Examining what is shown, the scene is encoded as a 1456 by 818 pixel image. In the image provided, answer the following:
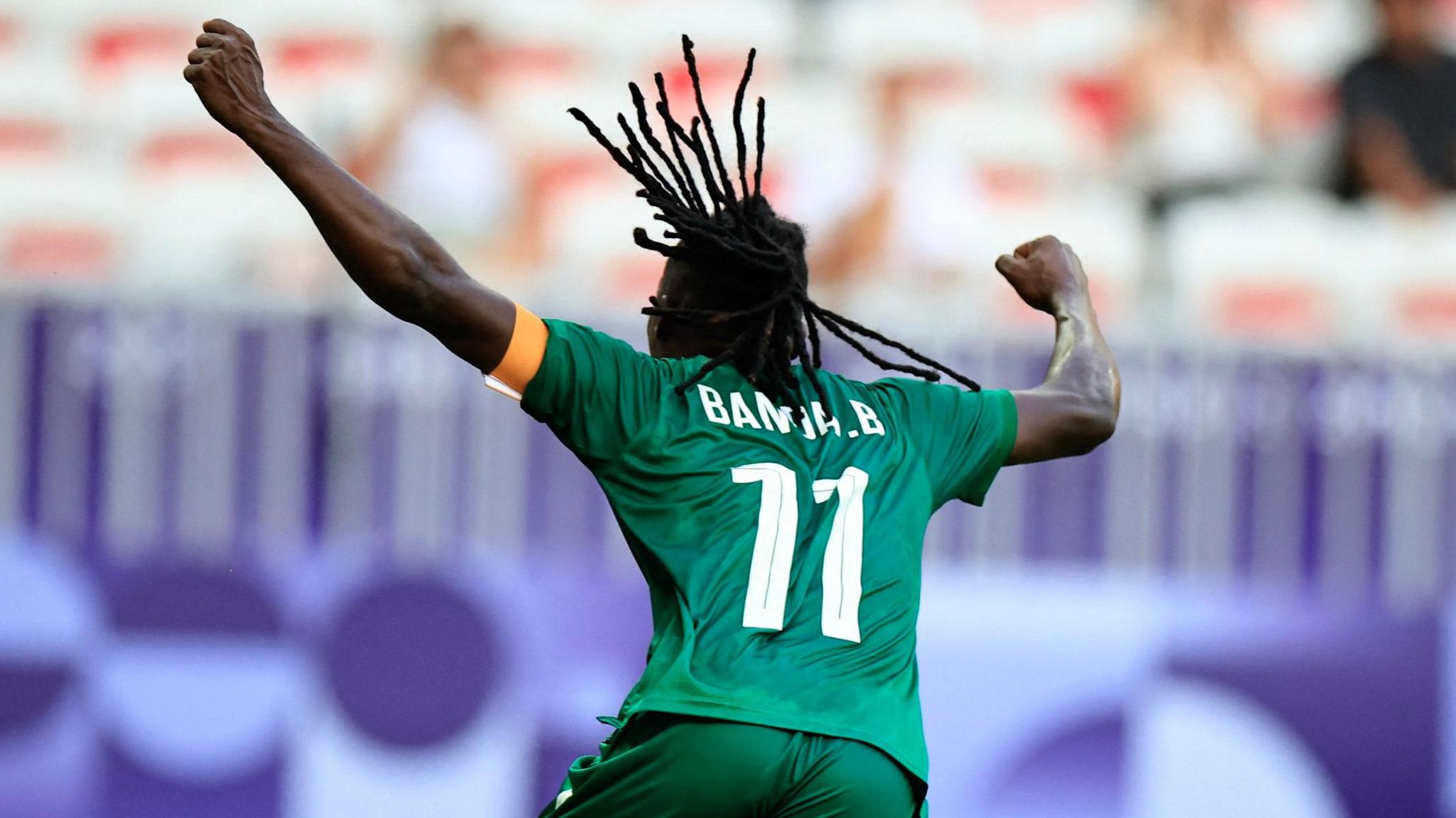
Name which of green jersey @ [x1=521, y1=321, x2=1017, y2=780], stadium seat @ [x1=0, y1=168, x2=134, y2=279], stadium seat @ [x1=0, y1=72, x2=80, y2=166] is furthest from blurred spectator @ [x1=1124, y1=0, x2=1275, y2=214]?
green jersey @ [x1=521, y1=321, x2=1017, y2=780]

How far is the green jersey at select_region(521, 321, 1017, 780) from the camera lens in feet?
11.0

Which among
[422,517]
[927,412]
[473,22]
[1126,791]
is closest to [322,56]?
[473,22]

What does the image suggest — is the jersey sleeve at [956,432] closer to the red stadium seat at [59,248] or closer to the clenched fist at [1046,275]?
the clenched fist at [1046,275]

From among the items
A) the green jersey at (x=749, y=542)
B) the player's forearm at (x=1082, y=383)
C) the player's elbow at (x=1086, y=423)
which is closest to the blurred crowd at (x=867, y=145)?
the player's forearm at (x=1082, y=383)

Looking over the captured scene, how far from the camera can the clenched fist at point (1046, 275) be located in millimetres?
4453

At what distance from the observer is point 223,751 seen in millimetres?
6707

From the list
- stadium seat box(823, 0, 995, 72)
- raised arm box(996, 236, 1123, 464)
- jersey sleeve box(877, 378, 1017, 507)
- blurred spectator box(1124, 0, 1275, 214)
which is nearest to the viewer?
jersey sleeve box(877, 378, 1017, 507)

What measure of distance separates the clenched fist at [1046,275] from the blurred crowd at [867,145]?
2.94m

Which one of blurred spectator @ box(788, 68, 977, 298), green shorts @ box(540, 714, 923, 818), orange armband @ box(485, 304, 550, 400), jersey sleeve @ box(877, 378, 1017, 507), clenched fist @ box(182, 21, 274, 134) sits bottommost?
green shorts @ box(540, 714, 923, 818)

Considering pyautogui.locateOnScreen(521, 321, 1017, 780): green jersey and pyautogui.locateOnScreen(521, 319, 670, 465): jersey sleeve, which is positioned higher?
pyautogui.locateOnScreen(521, 319, 670, 465): jersey sleeve

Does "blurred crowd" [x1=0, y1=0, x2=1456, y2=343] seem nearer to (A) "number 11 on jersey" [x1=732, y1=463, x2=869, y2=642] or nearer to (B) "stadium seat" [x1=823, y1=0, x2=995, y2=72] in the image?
(B) "stadium seat" [x1=823, y1=0, x2=995, y2=72]

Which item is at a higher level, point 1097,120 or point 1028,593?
point 1097,120

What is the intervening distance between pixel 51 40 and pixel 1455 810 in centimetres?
663

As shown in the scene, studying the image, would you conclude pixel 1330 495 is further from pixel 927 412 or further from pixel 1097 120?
pixel 927 412
